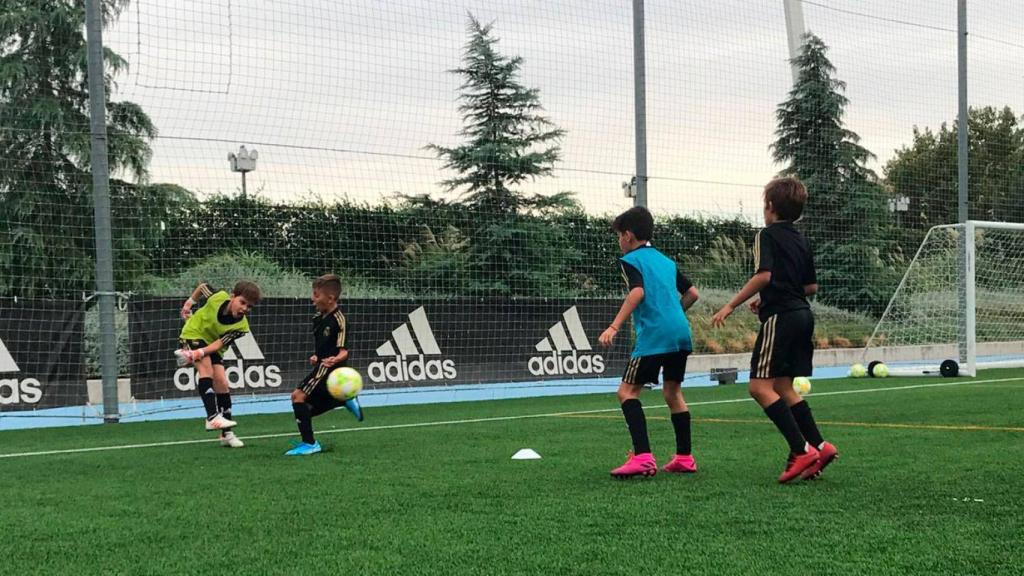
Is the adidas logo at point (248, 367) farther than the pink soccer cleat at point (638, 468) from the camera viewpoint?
Yes

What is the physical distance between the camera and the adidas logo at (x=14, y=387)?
11086mm

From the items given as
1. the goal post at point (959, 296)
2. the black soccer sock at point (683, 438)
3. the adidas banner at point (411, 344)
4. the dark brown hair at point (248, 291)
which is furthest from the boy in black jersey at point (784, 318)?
the goal post at point (959, 296)

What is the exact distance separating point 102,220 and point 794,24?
13764mm

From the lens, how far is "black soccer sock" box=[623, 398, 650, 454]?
5.58 m

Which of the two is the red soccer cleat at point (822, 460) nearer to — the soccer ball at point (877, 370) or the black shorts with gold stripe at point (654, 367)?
the black shorts with gold stripe at point (654, 367)

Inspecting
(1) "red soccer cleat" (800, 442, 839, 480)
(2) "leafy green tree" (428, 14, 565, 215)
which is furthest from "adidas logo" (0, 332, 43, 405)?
(1) "red soccer cleat" (800, 442, 839, 480)

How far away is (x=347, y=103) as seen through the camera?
12.9m

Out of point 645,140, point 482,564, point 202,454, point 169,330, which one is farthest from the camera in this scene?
point 645,140

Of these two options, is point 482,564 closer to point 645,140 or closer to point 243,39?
point 243,39

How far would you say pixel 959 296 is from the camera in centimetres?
1689

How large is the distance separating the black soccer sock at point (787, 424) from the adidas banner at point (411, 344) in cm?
789

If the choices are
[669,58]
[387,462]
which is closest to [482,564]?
[387,462]

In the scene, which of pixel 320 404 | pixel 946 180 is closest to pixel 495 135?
pixel 946 180

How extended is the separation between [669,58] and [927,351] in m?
9.30
